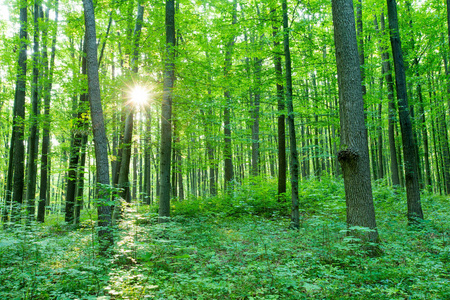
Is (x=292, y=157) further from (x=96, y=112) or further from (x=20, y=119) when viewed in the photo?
(x=20, y=119)

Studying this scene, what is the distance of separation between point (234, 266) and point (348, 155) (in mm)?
3173

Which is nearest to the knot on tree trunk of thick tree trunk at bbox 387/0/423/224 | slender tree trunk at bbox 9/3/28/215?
thick tree trunk at bbox 387/0/423/224

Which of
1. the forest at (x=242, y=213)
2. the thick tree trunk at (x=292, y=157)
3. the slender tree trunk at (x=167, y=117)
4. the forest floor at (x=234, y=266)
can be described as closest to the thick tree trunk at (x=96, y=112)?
the forest at (x=242, y=213)

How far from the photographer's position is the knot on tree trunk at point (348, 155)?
197 inches

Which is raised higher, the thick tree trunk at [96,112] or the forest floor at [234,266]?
the thick tree trunk at [96,112]

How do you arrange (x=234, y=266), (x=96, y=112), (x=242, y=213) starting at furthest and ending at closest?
(x=242, y=213) → (x=96, y=112) → (x=234, y=266)

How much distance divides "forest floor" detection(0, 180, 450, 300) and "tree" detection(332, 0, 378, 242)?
653mm

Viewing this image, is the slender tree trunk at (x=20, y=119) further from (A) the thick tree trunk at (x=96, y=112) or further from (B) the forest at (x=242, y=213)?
(A) the thick tree trunk at (x=96, y=112)

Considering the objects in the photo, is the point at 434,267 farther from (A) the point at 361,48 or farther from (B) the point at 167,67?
(A) the point at 361,48

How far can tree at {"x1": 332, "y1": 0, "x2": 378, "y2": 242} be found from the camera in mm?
5016

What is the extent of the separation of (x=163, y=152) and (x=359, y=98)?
234 inches

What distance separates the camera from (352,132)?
5062 mm

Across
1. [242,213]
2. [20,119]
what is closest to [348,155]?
[242,213]

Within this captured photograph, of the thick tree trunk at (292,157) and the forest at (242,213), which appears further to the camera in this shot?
the thick tree trunk at (292,157)
